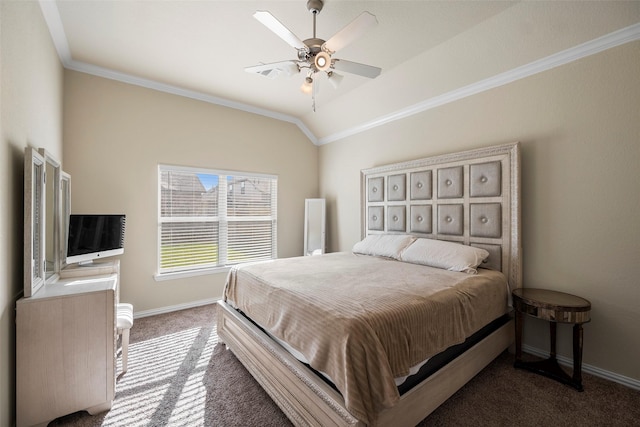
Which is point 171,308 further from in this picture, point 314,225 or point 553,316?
point 553,316

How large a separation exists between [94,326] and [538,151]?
378 cm

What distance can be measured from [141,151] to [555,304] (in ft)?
14.7

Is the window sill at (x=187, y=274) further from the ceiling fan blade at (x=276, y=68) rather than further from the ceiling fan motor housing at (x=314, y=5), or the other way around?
the ceiling fan motor housing at (x=314, y=5)

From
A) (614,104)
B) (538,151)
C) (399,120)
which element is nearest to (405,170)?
(399,120)

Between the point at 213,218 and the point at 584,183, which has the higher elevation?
the point at 584,183

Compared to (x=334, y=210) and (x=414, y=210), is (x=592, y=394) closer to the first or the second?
(x=414, y=210)

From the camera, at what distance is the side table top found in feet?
6.26

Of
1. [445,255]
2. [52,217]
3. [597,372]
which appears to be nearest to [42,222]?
[52,217]

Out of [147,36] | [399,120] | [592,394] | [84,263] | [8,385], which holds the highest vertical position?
[147,36]

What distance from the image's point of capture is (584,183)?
2213mm

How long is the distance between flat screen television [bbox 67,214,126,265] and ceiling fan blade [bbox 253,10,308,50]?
233cm

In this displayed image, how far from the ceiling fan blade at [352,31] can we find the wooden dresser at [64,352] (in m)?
2.30

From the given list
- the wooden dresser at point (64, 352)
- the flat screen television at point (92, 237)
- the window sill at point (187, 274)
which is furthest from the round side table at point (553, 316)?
the flat screen television at point (92, 237)

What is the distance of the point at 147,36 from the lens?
253 centimetres
